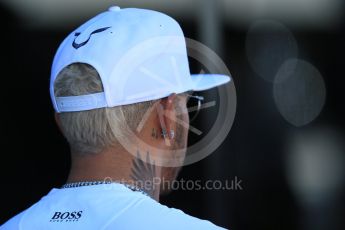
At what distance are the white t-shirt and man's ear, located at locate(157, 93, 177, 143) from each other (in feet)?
0.52

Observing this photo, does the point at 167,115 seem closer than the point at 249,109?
Yes

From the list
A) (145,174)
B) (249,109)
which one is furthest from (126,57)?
(249,109)

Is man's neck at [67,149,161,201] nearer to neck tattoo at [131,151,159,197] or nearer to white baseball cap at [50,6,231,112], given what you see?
neck tattoo at [131,151,159,197]

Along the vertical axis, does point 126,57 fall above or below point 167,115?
above

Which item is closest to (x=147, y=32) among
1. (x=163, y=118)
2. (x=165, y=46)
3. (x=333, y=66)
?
(x=165, y=46)

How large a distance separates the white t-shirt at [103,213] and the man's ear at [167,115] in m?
0.16

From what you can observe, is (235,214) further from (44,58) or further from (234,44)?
(44,58)

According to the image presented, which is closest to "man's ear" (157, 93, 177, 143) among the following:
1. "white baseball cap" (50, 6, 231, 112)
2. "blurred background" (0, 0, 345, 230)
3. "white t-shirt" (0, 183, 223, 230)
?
"white baseball cap" (50, 6, 231, 112)

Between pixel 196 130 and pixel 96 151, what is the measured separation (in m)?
1.67

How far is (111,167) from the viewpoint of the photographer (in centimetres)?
119

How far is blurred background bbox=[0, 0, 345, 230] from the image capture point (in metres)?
2.89

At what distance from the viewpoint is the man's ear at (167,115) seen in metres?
1.23

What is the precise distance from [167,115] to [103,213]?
0.26 m

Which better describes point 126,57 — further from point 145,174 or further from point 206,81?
point 206,81
